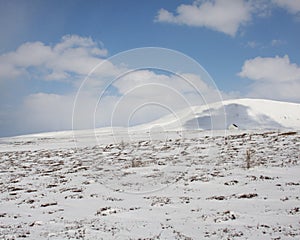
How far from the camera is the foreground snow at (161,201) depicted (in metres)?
13.5

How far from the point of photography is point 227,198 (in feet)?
63.1

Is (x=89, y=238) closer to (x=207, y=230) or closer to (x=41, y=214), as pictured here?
(x=207, y=230)

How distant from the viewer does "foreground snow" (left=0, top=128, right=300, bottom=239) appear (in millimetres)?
13547

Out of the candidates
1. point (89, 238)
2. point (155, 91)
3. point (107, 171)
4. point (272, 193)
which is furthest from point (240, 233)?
point (107, 171)

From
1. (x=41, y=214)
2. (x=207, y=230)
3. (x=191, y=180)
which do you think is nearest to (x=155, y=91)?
(x=191, y=180)

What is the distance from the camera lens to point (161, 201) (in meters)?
19.6

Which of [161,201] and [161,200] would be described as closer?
[161,201]

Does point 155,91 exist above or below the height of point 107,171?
above

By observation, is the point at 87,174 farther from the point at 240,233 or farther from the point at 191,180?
the point at 240,233

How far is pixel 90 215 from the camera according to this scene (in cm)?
1727

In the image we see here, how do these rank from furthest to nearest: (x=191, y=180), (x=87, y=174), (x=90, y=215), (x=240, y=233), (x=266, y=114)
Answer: (x=266, y=114)
(x=87, y=174)
(x=191, y=180)
(x=90, y=215)
(x=240, y=233)

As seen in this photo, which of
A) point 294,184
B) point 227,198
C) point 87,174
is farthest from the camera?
point 87,174

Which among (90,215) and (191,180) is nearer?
(90,215)

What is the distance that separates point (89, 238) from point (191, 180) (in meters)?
14.3
